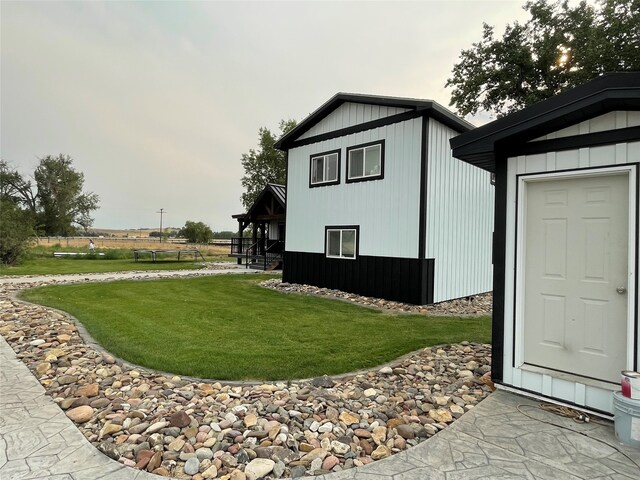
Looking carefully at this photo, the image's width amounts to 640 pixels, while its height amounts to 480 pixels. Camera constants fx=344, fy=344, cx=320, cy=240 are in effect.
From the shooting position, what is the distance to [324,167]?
412 inches

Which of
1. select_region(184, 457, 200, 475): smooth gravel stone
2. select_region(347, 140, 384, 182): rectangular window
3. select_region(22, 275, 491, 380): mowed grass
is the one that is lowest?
select_region(184, 457, 200, 475): smooth gravel stone

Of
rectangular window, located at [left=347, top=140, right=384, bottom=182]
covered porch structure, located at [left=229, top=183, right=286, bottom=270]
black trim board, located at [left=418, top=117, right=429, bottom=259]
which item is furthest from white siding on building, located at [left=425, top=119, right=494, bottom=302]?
covered porch structure, located at [left=229, top=183, right=286, bottom=270]

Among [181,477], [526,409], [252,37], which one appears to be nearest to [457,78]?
[252,37]

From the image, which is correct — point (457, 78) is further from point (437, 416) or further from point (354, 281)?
point (437, 416)

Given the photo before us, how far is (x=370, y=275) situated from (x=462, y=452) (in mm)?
6756

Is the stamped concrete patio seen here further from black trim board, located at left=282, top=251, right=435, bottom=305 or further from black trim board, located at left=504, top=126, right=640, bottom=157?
black trim board, located at left=282, top=251, right=435, bottom=305

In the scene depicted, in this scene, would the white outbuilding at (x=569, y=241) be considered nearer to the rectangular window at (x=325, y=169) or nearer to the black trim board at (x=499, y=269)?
the black trim board at (x=499, y=269)

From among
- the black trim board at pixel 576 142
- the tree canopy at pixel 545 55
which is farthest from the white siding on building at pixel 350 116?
the tree canopy at pixel 545 55

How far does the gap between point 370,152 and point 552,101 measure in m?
6.39

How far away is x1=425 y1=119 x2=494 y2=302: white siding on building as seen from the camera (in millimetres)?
8266

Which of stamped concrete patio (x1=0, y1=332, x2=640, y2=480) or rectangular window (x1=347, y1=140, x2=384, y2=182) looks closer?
stamped concrete patio (x1=0, y1=332, x2=640, y2=480)

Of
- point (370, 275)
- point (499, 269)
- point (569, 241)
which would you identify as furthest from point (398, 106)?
point (569, 241)

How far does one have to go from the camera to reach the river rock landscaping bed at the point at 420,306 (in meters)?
7.71

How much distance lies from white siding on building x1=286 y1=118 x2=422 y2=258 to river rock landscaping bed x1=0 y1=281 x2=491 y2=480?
4.62m
